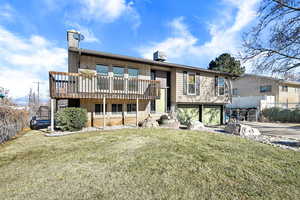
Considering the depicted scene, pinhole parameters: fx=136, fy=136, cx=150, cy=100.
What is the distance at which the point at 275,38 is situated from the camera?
8539mm

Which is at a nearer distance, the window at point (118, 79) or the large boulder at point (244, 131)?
the large boulder at point (244, 131)

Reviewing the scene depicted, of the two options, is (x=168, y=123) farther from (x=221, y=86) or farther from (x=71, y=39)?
(x=71, y=39)

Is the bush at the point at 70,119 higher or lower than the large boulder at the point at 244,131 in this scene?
higher

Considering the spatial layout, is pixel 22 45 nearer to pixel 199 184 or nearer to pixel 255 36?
pixel 199 184

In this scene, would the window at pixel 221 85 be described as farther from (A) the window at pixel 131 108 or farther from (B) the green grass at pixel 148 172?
(B) the green grass at pixel 148 172

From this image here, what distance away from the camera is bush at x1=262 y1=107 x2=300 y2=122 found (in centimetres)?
1474

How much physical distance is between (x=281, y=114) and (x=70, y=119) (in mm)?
21132

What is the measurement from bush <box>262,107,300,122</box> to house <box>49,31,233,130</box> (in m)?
7.06

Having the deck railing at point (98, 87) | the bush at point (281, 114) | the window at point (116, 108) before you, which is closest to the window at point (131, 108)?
the window at point (116, 108)

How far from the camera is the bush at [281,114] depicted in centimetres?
1474

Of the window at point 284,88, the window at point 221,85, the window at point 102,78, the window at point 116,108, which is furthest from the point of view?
the window at point 284,88

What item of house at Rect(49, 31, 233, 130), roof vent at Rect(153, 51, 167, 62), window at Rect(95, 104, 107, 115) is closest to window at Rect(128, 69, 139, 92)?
house at Rect(49, 31, 233, 130)

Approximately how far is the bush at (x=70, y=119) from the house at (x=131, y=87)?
2.81ft

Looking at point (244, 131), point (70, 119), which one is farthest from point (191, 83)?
point (70, 119)
